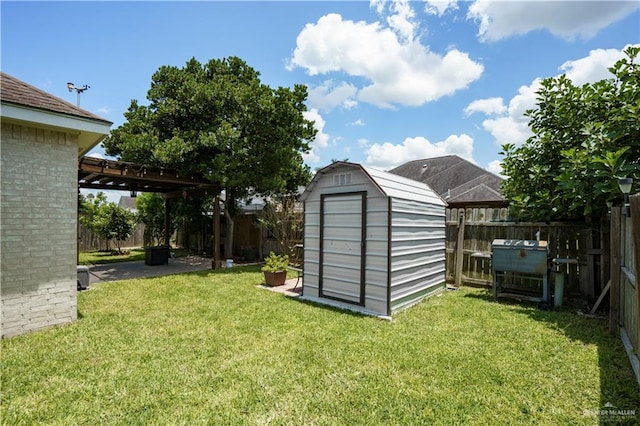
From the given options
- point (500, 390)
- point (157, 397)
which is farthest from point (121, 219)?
point (500, 390)

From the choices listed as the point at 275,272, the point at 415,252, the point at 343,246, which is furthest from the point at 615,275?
the point at 275,272

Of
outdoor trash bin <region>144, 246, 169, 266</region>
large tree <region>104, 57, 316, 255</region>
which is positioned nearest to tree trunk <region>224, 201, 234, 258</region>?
large tree <region>104, 57, 316, 255</region>

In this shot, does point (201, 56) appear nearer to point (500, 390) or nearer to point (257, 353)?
point (257, 353)

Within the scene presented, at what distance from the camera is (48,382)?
2990 mm

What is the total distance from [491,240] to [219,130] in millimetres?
8303

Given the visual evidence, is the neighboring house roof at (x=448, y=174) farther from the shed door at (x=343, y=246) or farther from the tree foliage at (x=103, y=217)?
the tree foliage at (x=103, y=217)

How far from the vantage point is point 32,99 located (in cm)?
429

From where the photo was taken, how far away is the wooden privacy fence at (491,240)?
5.93m

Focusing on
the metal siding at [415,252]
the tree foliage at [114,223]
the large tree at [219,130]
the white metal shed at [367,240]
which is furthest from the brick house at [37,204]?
the tree foliage at [114,223]

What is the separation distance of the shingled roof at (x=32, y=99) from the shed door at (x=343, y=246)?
4151 mm

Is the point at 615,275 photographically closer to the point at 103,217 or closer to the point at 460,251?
the point at 460,251

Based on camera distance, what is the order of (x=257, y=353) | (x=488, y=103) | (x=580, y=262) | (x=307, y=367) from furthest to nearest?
1. (x=488, y=103)
2. (x=580, y=262)
3. (x=257, y=353)
4. (x=307, y=367)

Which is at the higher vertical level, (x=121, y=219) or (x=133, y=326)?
(x=121, y=219)

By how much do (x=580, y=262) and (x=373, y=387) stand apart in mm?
5462
